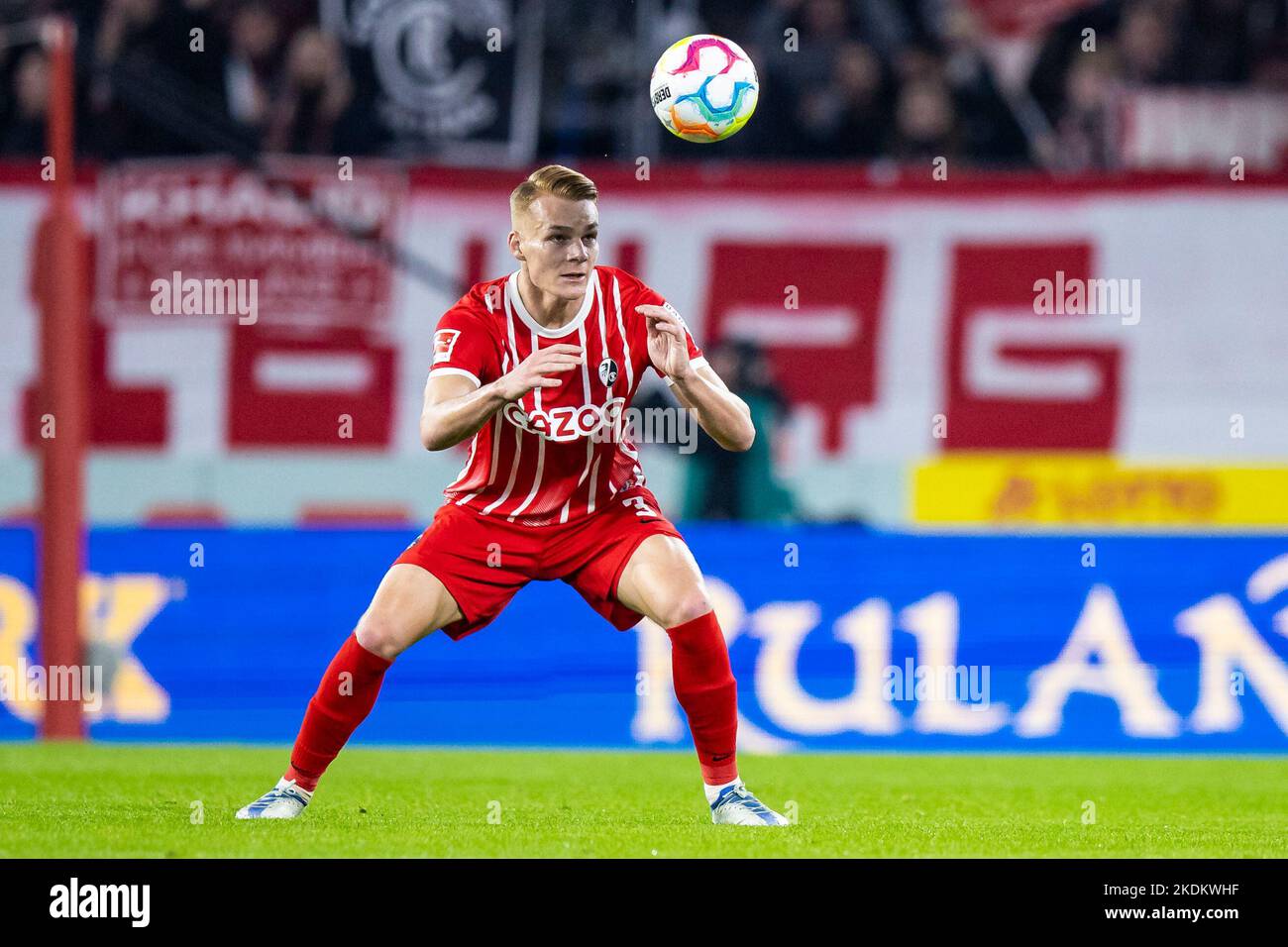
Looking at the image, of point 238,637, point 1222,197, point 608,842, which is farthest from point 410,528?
point 1222,197

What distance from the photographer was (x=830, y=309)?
13242mm

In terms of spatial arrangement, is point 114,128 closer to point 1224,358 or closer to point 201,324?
point 201,324

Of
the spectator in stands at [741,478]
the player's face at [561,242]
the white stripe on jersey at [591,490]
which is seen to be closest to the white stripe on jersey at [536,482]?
the white stripe on jersey at [591,490]

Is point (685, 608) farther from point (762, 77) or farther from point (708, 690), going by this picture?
point (762, 77)

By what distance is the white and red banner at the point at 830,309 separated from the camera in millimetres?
12992

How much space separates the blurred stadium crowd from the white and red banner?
27 cm

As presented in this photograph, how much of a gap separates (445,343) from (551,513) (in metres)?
0.64

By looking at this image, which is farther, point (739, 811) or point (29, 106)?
point (29, 106)

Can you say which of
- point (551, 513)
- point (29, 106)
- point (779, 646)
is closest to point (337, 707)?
point (551, 513)

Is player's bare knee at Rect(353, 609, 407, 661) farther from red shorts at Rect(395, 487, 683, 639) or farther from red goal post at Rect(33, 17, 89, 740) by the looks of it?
red goal post at Rect(33, 17, 89, 740)

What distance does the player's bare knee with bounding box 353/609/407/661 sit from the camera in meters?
5.94

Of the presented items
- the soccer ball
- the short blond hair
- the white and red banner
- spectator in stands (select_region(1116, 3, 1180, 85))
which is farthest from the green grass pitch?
spectator in stands (select_region(1116, 3, 1180, 85))

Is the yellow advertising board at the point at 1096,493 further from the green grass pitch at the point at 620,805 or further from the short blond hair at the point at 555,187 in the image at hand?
the short blond hair at the point at 555,187

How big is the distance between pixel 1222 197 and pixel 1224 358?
108 centimetres
